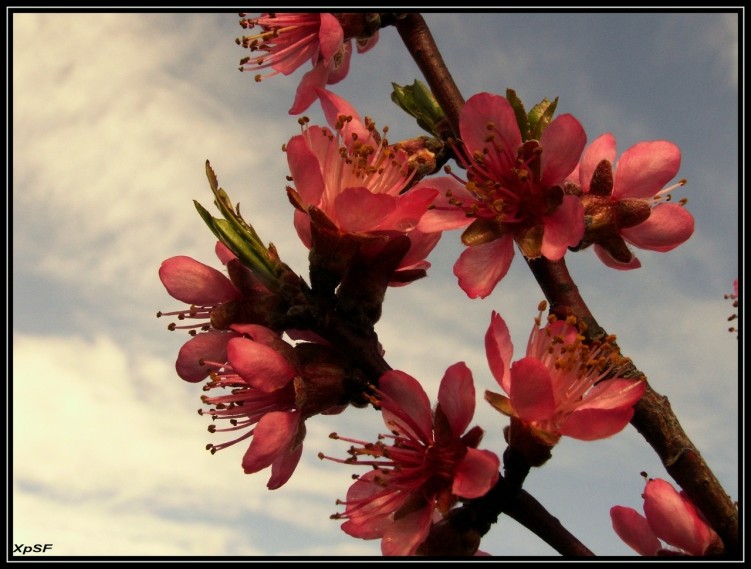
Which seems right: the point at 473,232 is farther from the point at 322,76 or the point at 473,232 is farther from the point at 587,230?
the point at 322,76

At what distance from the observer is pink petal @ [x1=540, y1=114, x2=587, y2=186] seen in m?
1.78

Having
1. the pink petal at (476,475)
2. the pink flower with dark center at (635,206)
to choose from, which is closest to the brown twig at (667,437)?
the pink flower with dark center at (635,206)

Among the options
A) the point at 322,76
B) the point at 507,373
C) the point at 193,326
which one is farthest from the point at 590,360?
the point at 322,76

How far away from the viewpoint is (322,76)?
2.34 m

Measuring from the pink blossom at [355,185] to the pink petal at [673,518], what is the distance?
85 centimetres

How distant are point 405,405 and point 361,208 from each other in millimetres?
499

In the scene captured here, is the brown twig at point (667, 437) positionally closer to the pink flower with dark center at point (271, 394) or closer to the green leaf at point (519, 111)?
the green leaf at point (519, 111)

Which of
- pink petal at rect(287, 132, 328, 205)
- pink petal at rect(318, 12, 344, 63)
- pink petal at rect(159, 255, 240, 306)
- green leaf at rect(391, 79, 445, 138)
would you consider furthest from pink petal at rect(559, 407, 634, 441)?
pink petal at rect(318, 12, 344, 63)

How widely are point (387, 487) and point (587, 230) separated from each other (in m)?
0.91

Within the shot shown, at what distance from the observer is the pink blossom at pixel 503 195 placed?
1.80m

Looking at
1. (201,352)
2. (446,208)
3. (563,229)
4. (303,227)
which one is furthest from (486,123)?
(201,352)

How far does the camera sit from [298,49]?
243 centimetres
